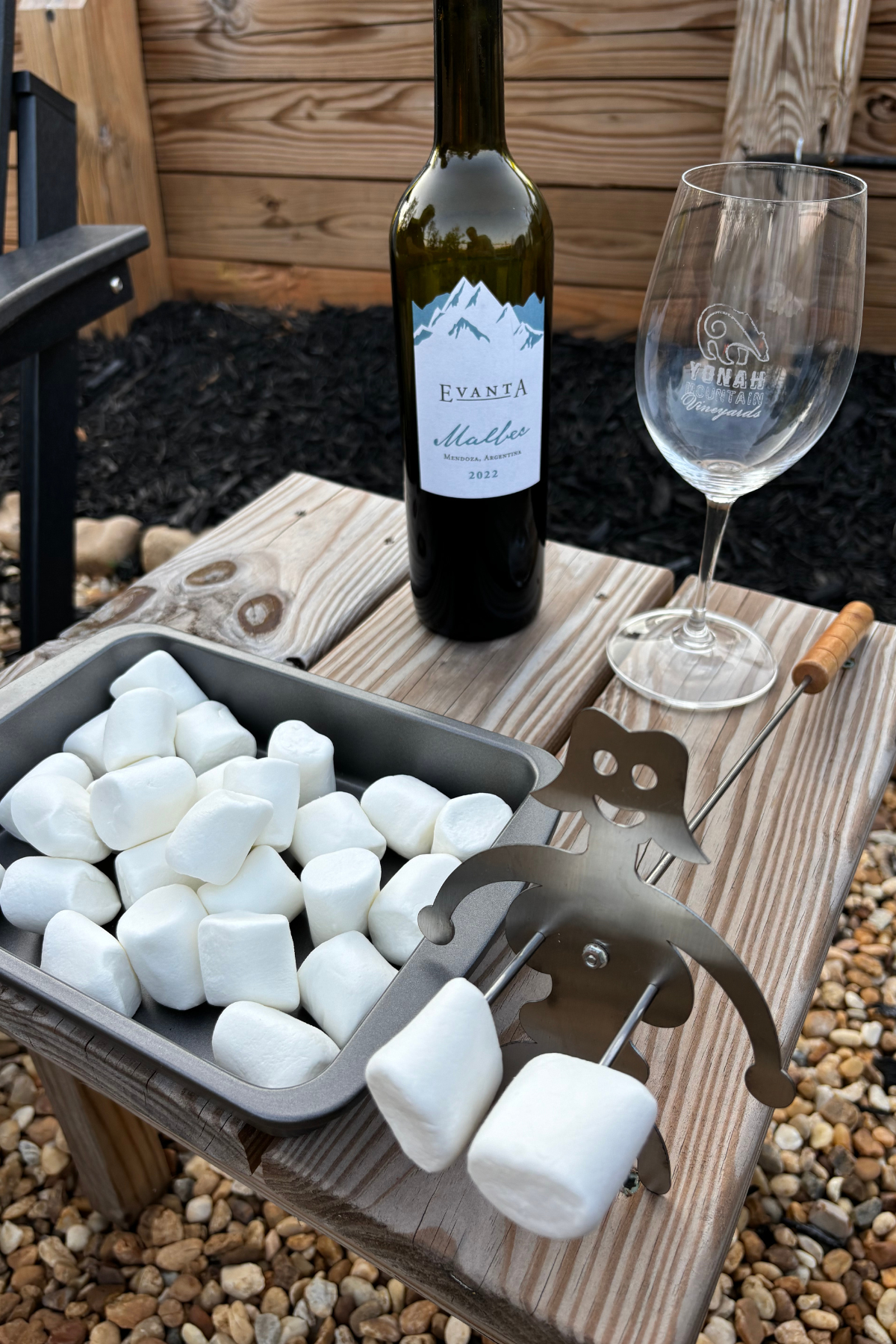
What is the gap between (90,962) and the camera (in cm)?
54

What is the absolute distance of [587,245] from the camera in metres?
2.06

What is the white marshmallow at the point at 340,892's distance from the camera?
572 millimetres

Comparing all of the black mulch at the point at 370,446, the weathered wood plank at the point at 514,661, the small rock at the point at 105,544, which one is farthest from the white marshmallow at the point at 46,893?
the small rock at the point at 105,544

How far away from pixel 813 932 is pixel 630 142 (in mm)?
1761

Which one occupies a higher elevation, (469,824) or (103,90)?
(103,90)

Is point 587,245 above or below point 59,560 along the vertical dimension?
above

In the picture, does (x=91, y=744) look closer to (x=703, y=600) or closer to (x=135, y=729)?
(x=135, y=729)

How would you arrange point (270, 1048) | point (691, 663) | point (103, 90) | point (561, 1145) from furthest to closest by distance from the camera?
point (103, 90) < point (691, 663) < point (270, 1048) < point (561, 1145)

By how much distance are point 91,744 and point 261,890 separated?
0.19 m

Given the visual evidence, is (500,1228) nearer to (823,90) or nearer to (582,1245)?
(582,1245)

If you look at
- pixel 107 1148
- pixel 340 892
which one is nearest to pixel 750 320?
pixel 340 892

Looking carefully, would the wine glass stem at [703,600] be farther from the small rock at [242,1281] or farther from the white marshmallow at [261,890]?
the small rock at [242,1281]

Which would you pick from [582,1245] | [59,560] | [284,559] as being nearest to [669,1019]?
[582,1245]

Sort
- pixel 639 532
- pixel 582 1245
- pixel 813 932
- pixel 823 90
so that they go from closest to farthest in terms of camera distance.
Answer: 1. pixel 582 1245
2. pixel 813 932
3. pixel 823 90
4. pixel 639 532
